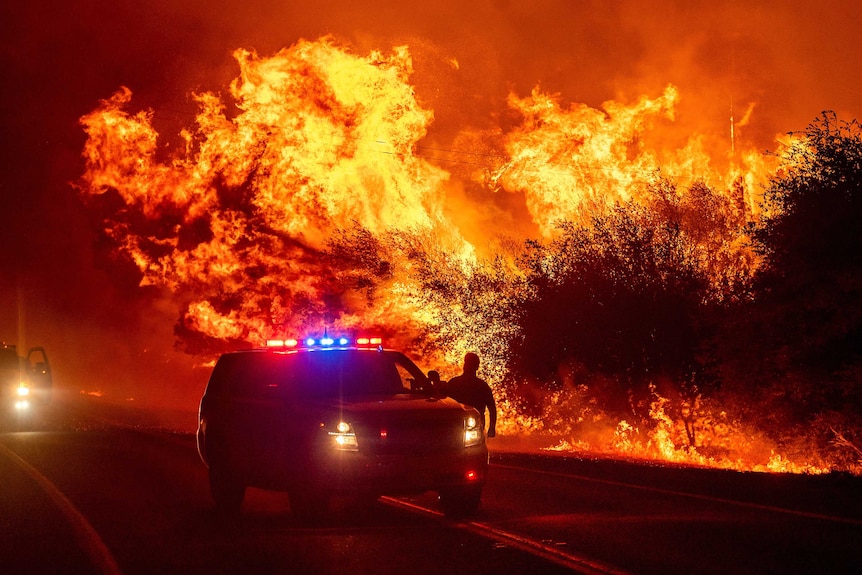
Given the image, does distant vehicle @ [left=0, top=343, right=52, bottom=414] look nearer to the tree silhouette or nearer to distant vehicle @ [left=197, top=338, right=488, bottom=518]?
distant vehicle @ [left=197, top=338, right=488, bottom=518]

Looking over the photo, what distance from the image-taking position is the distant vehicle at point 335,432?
1159 centimetres

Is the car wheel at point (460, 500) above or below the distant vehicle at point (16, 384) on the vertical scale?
below

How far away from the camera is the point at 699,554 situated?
9281 mm

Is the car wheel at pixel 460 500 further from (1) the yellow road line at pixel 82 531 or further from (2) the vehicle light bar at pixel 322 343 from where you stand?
(1) the yellow road line at pixel 82 531

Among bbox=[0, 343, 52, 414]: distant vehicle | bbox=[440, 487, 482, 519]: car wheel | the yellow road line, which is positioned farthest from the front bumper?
bbox=[0, 343, 52, 414]: distant vehicle

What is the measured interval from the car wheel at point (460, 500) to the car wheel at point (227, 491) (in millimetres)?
2387

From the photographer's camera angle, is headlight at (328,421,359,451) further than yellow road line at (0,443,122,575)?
Yes

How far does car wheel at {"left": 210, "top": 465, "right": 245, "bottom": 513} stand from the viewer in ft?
42.9

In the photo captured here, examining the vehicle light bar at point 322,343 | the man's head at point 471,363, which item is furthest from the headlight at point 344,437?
the man's head at point 471,363

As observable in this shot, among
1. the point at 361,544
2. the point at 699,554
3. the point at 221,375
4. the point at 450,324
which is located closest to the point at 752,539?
the point at 699,554

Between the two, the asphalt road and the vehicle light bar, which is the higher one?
the vehicle light bar

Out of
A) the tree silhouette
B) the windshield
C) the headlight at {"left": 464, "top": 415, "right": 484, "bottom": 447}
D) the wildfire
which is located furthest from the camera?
the wildfire

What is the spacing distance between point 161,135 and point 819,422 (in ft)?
93.7

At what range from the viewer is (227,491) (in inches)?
518
